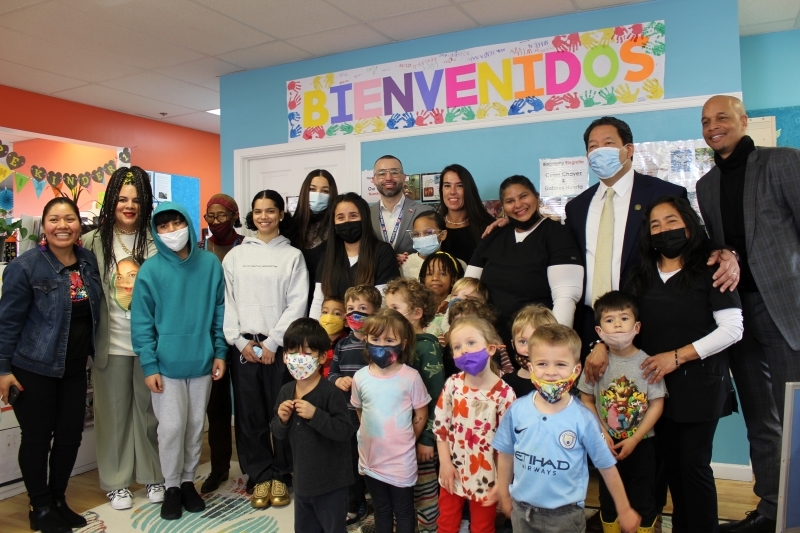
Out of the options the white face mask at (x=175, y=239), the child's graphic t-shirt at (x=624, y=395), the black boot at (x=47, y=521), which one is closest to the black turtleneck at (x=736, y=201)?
the child's graphic t-shirt at (x=624, y=395)

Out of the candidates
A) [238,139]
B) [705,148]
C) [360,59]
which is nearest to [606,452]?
[705,148]

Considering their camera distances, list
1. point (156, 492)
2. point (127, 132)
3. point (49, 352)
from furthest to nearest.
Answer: point (127, 132)
point (156, 492)
point (49, 352)

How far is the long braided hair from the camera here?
312 cm

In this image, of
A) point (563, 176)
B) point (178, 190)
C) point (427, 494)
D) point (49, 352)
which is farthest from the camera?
point (178, 190)

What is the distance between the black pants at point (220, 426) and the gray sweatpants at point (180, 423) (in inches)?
13.2

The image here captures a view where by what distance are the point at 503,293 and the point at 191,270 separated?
1.61 m

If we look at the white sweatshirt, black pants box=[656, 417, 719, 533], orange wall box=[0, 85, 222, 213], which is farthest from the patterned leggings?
orange wall box=[0, 85, 222, 213]

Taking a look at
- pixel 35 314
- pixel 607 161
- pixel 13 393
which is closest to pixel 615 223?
pixel 607 161

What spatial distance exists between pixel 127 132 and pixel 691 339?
612 cm

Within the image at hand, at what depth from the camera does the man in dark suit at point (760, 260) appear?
2350 millimetres

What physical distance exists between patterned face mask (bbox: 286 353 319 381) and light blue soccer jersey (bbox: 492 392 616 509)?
758mm

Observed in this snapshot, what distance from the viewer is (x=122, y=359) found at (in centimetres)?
311

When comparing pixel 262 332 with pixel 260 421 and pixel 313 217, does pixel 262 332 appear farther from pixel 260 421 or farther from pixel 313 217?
pixel 313 217

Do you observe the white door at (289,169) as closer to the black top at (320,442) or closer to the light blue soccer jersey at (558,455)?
the black top at (320,442)
